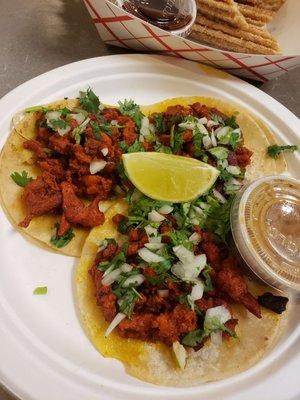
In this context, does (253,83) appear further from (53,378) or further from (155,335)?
(53,378)

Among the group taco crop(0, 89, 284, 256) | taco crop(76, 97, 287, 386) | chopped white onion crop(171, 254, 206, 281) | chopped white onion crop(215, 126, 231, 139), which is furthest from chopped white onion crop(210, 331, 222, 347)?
chopped white onion crop(215, 126, 231, 139)

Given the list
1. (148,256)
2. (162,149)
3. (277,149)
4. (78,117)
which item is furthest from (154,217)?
(277,149)

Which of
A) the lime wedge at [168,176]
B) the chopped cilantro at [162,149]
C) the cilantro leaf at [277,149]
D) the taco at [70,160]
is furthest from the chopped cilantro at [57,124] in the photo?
the cilantro leaf at [277,149]

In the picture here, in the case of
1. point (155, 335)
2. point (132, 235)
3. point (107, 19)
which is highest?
point (107, 19)

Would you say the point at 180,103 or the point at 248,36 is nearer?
the point at 180,103

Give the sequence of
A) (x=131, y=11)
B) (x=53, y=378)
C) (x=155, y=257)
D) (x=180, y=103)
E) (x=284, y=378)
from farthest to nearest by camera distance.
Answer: (x=131, y=11) < (x=180, y=103) < (x=155, y=257) < (x=284, y=378) < (x=53, y=378)

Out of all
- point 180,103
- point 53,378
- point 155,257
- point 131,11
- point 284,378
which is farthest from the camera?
point 131,11

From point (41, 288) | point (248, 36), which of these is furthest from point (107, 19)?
point (41, 288)
